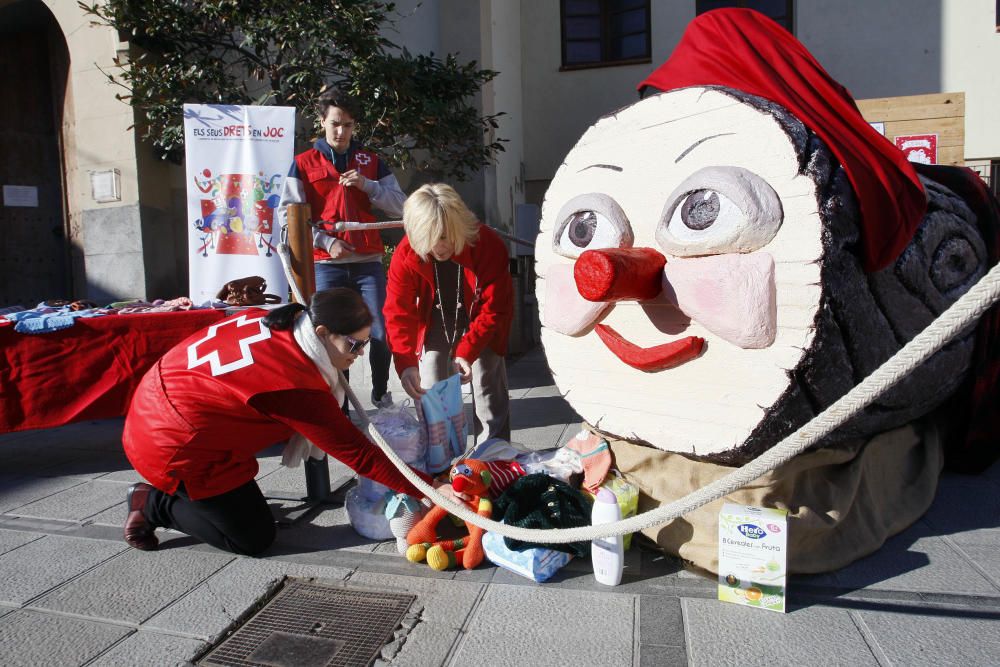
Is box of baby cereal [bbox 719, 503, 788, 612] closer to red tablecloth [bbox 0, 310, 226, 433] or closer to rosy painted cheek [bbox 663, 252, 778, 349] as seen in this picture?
rosy painted cheek [bbox 663, 252, 778, 349]

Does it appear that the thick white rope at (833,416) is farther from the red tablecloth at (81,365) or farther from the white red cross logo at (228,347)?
the red tablecloth at (81,365)

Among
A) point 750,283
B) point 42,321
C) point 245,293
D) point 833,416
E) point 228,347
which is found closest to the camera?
point 833,416

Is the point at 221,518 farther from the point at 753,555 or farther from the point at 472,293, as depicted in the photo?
the point at 753,555

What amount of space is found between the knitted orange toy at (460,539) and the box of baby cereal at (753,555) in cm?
78

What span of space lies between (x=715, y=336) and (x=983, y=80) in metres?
7.88

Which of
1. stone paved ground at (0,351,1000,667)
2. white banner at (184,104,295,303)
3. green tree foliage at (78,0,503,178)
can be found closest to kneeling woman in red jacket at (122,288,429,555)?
stone paved ground at (0,351,1000,667)

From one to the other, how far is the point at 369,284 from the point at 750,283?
2.40 metres

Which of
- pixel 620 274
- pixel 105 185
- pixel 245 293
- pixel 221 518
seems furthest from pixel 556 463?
pixel 105 185

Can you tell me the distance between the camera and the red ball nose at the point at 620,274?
1803mm

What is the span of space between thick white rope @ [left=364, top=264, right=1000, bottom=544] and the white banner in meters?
3.33

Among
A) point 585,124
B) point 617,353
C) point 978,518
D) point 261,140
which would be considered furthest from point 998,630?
point 585,124

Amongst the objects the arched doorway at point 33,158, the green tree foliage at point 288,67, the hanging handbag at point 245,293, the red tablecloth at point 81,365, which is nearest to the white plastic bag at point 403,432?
the red tablecloth at point 81,365

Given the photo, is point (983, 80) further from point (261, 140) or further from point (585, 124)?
point (261, 140)

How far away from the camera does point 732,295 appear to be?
178cm
